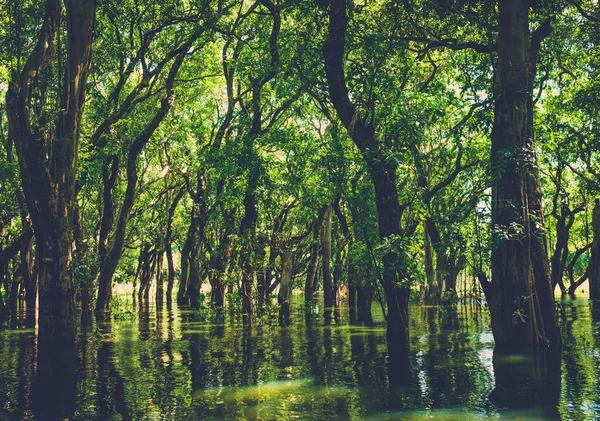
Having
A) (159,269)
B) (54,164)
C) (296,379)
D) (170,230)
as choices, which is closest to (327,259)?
(170,230)

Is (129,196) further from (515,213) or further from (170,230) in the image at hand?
(170,230)

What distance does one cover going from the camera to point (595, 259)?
1126 inches

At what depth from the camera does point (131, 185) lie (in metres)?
22.0

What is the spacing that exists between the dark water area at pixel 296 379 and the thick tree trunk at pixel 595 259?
448 inches

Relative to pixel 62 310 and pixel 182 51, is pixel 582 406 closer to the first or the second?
pixel 62 310

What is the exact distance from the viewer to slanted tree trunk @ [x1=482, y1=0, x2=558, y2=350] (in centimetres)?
1163

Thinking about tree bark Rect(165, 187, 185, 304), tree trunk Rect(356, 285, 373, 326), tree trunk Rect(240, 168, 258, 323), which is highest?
tree bark Rect(165, 187, 185, 304)

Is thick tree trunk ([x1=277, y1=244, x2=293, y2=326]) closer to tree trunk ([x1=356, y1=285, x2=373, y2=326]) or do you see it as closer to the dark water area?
tree trunk ([x1=356, y1=285, x2=373, y2=326])

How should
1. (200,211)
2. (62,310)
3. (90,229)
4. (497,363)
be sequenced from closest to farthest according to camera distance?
(497,363) → (62,310) → (200,211) → (90,229)

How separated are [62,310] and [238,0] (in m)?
11.2

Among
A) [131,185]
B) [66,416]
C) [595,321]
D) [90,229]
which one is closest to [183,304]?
[90,229]

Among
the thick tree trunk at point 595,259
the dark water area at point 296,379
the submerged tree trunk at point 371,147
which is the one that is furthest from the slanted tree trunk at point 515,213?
the thick tree trunk at point 595,259

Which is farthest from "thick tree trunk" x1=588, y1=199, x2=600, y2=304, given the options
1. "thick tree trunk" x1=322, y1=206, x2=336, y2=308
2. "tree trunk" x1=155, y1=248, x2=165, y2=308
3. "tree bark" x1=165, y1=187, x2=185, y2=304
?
"tree trunk" x1=155, y1=248, x2=165, y2=308

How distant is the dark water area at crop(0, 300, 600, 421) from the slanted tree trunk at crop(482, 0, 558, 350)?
60 cm
